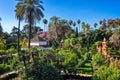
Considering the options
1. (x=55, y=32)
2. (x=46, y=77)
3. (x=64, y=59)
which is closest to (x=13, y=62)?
(x=64, y=59)

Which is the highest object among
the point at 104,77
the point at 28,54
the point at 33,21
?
the point at 33,21

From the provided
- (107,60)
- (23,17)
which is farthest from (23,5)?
(107,60)

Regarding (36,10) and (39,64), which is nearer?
(39,64)

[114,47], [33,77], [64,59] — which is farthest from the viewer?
[114,47]

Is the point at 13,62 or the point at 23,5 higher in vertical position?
the point at 23,5

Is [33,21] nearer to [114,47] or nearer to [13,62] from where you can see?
[13,62]

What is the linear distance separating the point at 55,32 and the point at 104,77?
188 ft

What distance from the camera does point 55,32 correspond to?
252 feet

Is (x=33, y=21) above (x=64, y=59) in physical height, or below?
above

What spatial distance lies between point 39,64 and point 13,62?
1272cm

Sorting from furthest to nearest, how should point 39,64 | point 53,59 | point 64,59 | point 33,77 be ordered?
point 64,59, point 53,59, point 39,64, point 33,77

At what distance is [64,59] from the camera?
3075 cm

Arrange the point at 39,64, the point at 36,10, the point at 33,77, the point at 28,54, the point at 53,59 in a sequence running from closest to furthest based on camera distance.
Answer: the point at 33,77, the point at 39,64, the point at 28,54, the point at 53,59, the point at 36,10

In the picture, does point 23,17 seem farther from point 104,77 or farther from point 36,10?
point 104,77
